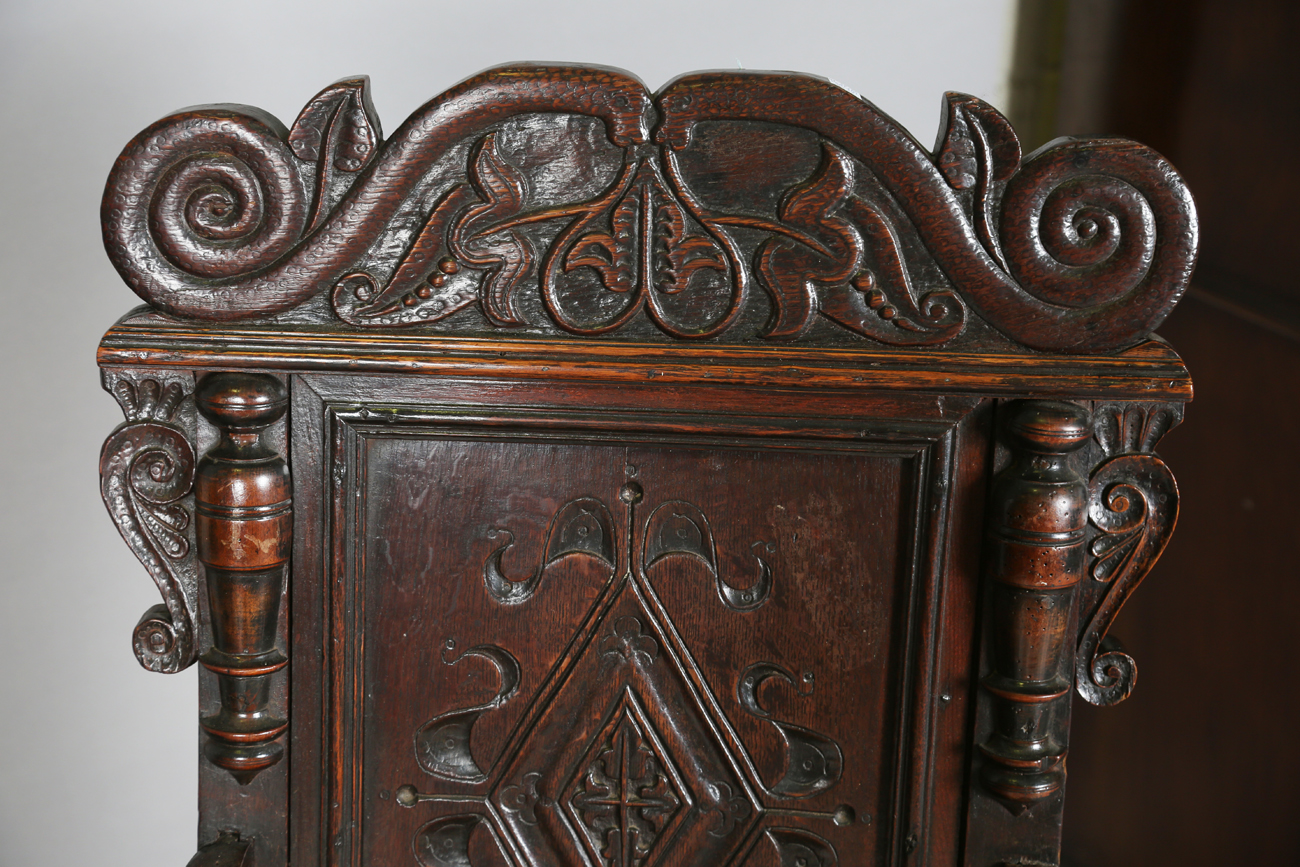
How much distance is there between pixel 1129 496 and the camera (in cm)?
104

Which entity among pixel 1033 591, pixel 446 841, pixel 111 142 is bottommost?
pixel 446 841

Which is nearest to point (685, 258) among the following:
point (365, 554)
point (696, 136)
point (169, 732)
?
point (696, 136)

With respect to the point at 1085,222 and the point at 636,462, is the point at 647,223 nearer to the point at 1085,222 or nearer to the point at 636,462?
the point at 636,462

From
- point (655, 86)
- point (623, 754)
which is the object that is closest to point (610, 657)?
point (623, 754)

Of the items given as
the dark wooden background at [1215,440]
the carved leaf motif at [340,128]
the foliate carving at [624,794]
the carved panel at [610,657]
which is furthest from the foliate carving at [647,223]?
the dark wooden background at [1215,440]

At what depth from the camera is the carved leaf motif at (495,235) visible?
0.97 m

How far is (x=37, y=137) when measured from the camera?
1.51m

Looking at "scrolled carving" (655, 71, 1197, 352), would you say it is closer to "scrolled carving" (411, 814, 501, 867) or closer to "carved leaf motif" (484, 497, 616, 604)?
"carved leaf motif" (484, 497, 616, 604)

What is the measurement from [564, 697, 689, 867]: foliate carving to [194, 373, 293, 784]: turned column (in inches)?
11.8

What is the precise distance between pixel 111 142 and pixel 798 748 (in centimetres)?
117

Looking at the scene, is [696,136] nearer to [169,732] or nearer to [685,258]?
[685,258]

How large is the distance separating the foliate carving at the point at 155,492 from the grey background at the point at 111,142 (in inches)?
24.2

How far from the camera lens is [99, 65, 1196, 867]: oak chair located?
97cm

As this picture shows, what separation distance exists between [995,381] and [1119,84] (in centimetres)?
84
